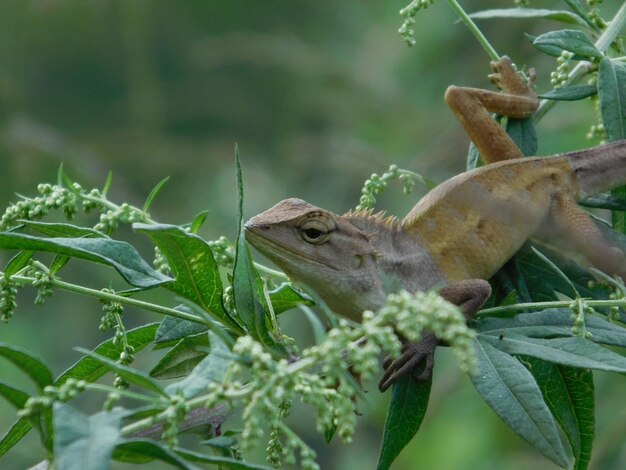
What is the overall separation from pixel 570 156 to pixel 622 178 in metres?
0.20

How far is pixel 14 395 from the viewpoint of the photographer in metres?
1.74

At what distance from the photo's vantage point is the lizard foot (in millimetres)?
2400

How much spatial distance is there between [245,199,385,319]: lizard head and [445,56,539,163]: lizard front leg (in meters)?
0.63

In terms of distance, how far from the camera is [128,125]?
8.09 m

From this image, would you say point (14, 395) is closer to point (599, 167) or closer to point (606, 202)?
point (606, 202)

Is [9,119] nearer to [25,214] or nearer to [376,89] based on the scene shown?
[376,89]

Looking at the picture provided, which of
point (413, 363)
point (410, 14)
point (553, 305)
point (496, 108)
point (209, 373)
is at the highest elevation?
point (410, 14)

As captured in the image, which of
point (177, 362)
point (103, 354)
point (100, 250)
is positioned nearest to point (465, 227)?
point (177, 362)

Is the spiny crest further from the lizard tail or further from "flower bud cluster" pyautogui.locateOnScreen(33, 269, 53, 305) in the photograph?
"flower bud cluster" pyautogui.locateOnScreen(33, 269, 53, 305)

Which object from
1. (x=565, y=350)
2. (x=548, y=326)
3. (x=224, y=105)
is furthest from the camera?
(x=224, y=105)

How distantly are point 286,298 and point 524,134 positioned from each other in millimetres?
1298

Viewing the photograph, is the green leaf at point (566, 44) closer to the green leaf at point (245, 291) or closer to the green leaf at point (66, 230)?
the green leaf at point (245, 291)

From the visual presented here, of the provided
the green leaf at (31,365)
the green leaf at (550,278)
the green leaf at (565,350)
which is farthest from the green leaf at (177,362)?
the green leaf at (550,278)

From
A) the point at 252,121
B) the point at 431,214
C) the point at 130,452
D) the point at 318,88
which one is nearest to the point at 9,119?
the point at 252,121
